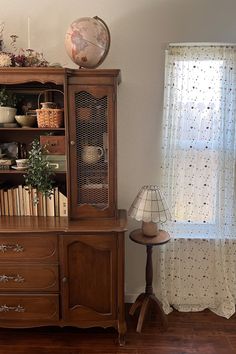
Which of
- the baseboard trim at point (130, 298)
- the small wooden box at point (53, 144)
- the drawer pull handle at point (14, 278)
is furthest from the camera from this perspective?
the baseboard trim at point (130, 298)

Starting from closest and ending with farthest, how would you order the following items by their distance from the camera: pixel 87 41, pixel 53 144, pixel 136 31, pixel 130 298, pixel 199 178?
pixel 87 41 → pixel 53 144 → pixel 136 31 → pixel 199 178 → pixel 130 298

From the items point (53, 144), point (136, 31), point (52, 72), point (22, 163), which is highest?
point (136, 31)

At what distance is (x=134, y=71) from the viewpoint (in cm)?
228

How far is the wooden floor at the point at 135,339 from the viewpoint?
1.99 m

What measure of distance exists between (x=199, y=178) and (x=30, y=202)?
127cm

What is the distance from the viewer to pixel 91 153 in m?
2.04

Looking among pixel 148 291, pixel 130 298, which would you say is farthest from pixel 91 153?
pixel 130 298

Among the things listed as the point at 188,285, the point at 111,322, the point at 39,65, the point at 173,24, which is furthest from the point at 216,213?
the point at 39,65

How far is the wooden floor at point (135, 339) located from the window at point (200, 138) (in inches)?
26.7

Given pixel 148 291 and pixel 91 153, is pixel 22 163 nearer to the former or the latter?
pixel 91 153

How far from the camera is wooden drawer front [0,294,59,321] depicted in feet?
6.55

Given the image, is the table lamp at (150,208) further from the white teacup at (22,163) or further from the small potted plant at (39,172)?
the white teacup at (22,163)

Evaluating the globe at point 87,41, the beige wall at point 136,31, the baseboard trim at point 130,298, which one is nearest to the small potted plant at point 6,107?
the beige wall at point 136,31

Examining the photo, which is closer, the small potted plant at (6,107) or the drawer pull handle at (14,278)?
the drawer pull handle at (14,278)
